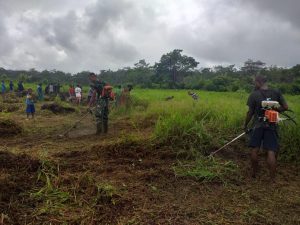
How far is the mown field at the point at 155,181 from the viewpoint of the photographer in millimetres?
3676

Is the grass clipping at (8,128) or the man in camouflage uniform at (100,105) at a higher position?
the man in camouflage uniform at (100,105)

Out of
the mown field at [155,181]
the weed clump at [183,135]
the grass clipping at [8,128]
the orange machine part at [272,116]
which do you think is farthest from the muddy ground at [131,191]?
the grass clipping at [8,128]

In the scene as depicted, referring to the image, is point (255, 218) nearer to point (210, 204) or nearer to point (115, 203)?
point (210, 204)

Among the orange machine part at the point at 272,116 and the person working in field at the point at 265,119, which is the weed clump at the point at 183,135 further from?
the orange machine part at the point at 272,116

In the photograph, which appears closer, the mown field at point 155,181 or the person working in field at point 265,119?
the mown field at point 155,181

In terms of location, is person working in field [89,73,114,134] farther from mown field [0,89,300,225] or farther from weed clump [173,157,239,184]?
weed clump [173,157,239,184]

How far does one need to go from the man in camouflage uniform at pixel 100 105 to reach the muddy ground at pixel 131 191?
7.95ft

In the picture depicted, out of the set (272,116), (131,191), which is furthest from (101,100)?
(272,116)

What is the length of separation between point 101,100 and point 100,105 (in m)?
0.13

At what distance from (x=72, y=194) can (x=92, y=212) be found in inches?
20.8

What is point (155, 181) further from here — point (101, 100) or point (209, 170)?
point (101, 100)

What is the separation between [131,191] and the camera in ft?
14.0

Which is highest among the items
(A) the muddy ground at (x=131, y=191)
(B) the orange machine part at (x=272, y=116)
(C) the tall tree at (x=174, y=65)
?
(C) the tall tree at (x=174, y=65)

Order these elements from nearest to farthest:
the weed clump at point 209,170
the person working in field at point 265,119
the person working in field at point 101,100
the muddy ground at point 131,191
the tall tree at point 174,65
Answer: the muddy ground at point 131,191
the weed clump at point 209,170
the person working in field at point 265,119
the person working in field at point 101,100
the tall tree at point 174,65
